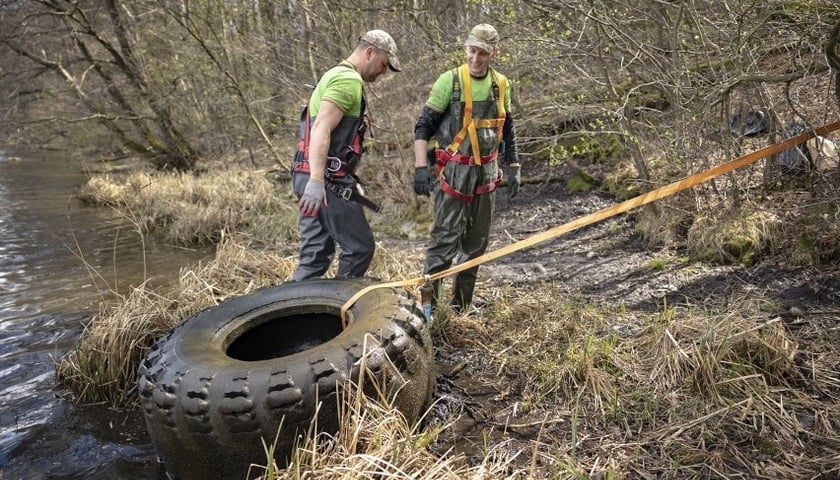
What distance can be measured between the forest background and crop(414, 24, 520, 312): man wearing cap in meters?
0.56

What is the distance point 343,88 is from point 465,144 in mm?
933

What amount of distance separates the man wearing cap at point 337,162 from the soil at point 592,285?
1.01 metres

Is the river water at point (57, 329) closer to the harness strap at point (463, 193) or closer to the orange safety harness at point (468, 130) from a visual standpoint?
the harness strap at point (463, 193)

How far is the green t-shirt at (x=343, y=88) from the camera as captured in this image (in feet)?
10.5

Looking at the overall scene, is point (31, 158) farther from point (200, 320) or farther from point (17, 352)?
point (200, 320)

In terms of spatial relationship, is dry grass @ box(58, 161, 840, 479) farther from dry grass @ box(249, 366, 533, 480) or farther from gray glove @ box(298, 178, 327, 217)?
gray glove @ box(298, 178, 327, 217)

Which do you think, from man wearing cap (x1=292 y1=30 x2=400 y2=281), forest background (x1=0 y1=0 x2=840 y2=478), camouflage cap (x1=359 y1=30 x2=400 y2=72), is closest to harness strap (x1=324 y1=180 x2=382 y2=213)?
man wearing cap (x1=292 y1=30 x2=400 y2=281)

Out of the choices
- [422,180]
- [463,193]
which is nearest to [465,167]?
[463,193]

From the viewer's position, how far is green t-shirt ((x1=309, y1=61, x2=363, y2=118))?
10.5 ft

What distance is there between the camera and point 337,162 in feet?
11.2

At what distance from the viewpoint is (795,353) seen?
289cm

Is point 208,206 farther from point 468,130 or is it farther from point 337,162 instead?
point 468,130

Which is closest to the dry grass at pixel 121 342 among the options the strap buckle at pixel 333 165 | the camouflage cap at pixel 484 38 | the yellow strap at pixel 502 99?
the strap buckle at pixel 333 165

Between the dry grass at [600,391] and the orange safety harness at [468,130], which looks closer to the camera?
the dry grass at [600,391]
